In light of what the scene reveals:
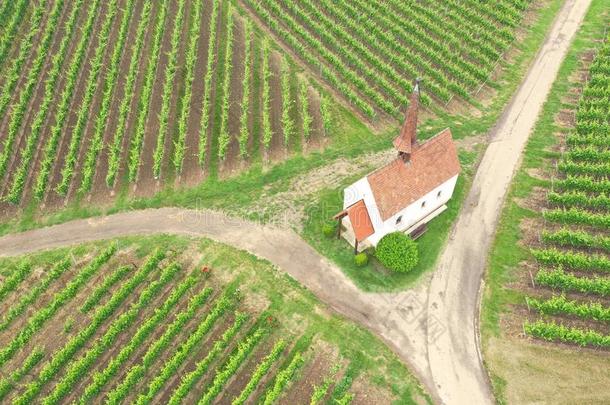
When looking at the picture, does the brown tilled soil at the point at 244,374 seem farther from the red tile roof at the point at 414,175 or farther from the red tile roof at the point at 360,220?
the red tile roof at the point at 414,175

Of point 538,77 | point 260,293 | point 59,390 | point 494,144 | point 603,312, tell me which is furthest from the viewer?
point 538,77

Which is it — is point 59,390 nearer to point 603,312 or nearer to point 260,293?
point 260,293

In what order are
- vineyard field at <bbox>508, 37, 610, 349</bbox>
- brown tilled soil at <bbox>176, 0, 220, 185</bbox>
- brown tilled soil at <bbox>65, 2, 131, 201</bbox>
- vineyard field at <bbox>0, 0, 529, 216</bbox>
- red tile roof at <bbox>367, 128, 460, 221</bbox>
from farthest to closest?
vineyard field at <bbox>0, 0, 529, 216</bbox> < brown tilled soil at <bbox>176, 0, 220, 185</bbox> < brown tilled soil at <bbox>65, 2, 131, 201</bbox> < red tile roof at <bbox>367, 128, 460, 221</bbox> < vineyard field at <bbox>508, 37, 610, 349</bbox>

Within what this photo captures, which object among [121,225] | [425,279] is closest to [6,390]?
[121,225]

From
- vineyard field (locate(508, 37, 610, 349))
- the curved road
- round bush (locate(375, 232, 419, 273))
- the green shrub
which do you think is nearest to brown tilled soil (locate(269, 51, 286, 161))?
the curved road

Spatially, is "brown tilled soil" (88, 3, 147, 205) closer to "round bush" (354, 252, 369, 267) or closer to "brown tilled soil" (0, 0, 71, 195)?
"brown tilled soil" (0, 0, 71, 195)

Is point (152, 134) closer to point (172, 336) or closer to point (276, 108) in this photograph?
point (276, 108)
